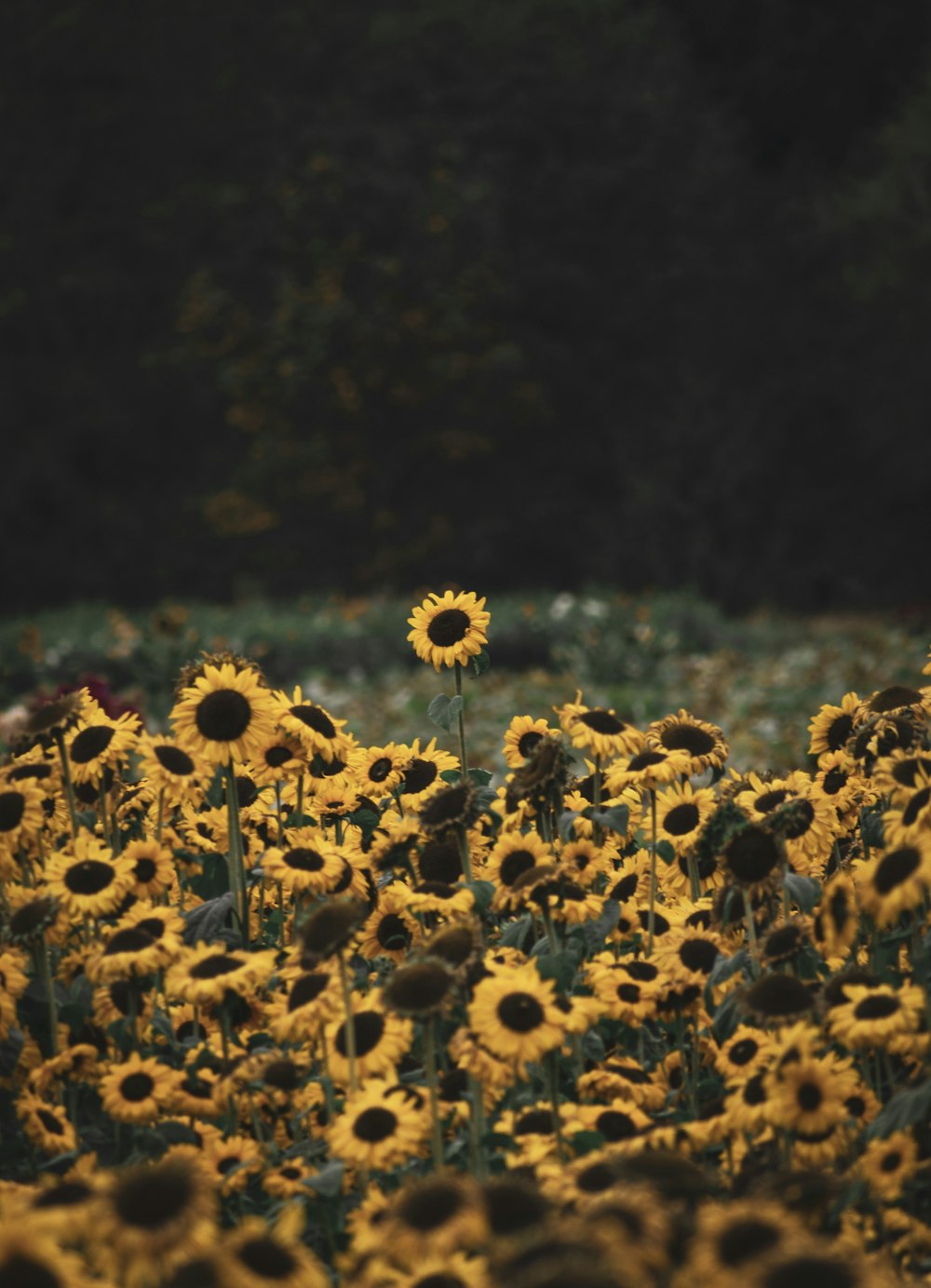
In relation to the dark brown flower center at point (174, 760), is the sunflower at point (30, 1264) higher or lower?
lower

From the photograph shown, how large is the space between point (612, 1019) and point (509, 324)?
2135 cm

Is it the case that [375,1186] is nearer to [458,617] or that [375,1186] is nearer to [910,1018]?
[910,1018]

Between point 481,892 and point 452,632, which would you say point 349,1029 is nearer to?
point 481,892

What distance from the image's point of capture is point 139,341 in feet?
85.6

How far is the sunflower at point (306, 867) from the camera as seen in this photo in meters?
2.50

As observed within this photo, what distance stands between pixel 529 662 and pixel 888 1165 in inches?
472

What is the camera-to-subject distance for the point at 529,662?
1399 cm

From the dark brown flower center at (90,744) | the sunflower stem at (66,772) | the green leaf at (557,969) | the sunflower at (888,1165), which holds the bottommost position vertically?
the sunflower at (888,1165)

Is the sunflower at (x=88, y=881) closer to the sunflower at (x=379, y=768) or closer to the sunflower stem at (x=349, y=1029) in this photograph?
the sunflower stem at (x=349, y=1029)

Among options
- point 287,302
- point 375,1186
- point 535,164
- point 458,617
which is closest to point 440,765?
point 458,617

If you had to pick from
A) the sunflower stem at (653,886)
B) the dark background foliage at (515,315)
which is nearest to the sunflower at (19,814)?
the sunflower stem at (653,886)

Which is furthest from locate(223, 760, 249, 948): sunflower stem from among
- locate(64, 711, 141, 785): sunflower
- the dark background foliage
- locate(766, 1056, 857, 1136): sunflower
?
the dark background foliage

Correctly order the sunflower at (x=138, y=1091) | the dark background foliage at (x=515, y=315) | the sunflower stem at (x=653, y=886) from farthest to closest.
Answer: the dark background foliage at (x=515, y=315) → the sunflower stem at (x=653, y=886) → the sunflower at (x=138, y=1091)

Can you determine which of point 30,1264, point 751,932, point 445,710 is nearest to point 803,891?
point 751,932
